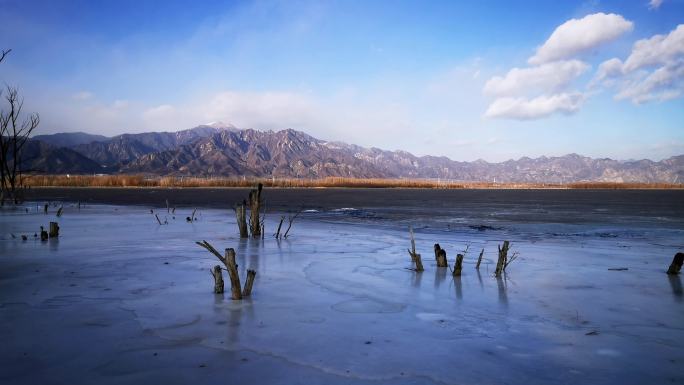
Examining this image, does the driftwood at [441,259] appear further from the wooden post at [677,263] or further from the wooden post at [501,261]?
the wooden post at [677,263]

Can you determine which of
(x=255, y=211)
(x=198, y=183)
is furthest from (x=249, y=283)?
(x=198, y=183)

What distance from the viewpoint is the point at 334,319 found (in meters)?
6.50

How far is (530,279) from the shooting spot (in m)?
9.58

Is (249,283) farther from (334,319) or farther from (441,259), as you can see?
(441,259)

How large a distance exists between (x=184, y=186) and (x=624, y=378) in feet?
305

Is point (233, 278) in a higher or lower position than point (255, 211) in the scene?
lower

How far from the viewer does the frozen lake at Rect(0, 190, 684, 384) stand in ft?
15.5

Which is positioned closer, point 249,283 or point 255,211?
point 249,283

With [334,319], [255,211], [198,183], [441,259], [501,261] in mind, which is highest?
[198,183]

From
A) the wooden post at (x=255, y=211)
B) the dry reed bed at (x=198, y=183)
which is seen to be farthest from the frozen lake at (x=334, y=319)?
the dry reed bed at (x=198, y=183)

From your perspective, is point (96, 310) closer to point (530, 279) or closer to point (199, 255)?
point (199, 255)

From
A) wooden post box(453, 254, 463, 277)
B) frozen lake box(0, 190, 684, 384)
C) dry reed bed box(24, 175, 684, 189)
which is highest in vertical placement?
dry reed bed box(24, 175, 684, 189)

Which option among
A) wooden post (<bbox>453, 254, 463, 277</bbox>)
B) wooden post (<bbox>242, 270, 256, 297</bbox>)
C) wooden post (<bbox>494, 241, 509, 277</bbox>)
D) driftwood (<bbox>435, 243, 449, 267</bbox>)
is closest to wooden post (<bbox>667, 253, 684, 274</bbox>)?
wooden post (<bbox>494, 241, 509, 277</bbox>)

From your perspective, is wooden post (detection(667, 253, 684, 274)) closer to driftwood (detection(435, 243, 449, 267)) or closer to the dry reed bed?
driftwood (detection(435, 243, 449, 267))
